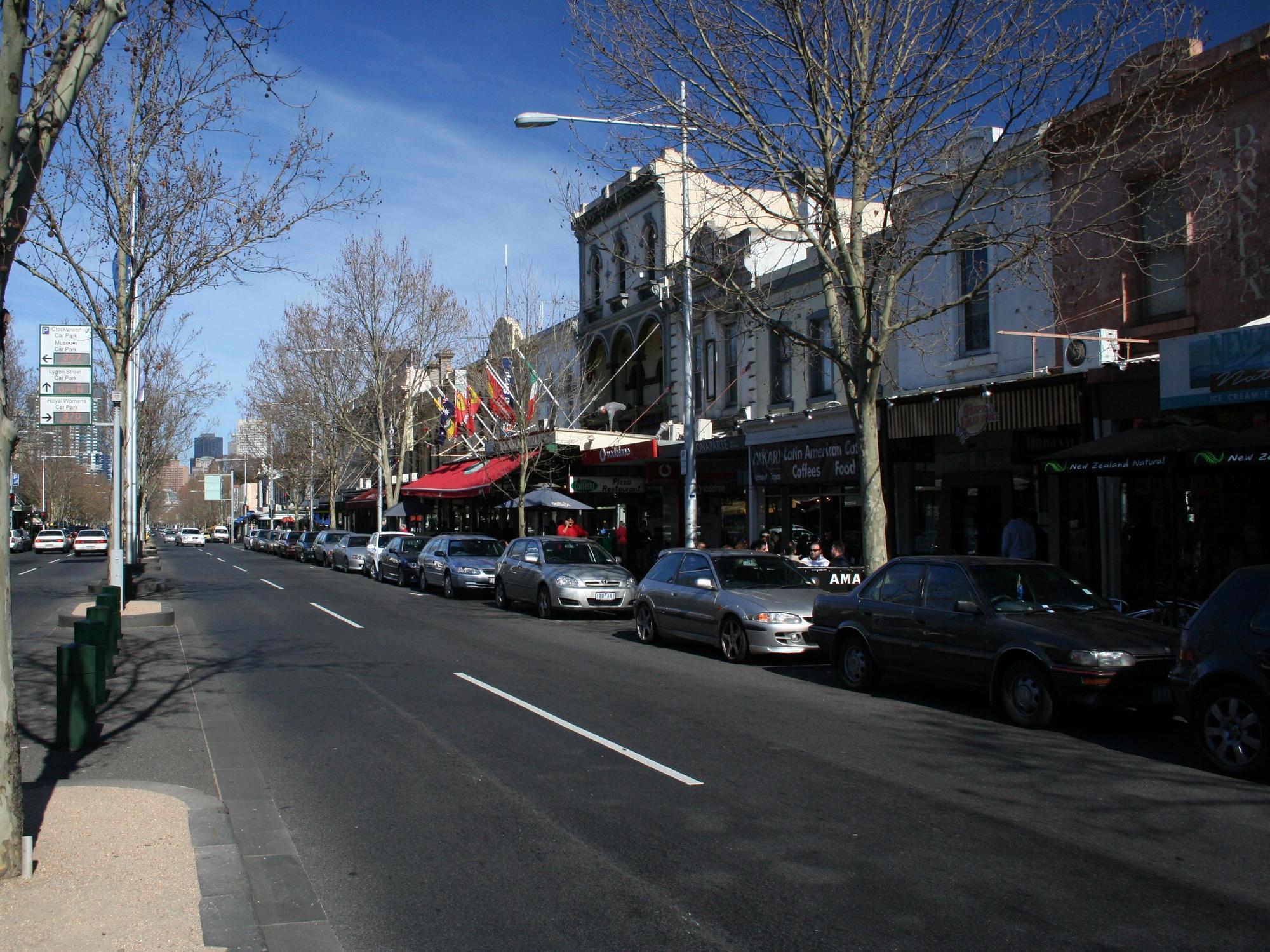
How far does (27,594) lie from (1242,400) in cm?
2459

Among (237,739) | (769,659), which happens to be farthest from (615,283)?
(237,739)

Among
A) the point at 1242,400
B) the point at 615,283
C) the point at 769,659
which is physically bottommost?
the point at 769,659

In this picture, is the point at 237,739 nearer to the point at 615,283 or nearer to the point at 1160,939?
the point at 1160,939

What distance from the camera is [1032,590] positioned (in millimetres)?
10086

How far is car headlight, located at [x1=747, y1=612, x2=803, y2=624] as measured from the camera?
43.4 feet

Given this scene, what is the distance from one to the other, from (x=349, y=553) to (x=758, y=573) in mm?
25712

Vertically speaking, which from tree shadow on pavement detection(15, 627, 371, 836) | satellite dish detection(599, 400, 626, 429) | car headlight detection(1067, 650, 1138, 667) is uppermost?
satellite dish detection(599, 400, 626, 429)

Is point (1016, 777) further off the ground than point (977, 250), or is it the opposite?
point (977, 250)

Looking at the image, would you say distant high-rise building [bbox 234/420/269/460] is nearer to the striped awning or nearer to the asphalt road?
the striped awning

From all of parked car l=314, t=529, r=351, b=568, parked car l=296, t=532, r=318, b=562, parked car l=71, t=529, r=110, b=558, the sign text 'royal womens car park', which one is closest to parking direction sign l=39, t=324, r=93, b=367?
the sign text 'royal womens car park'

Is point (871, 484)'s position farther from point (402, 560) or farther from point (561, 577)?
point (402, 560)

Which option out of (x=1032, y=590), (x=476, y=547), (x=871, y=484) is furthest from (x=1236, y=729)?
(x=476, y=547)

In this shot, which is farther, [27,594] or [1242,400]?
[27,594]

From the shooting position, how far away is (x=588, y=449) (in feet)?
93.6
